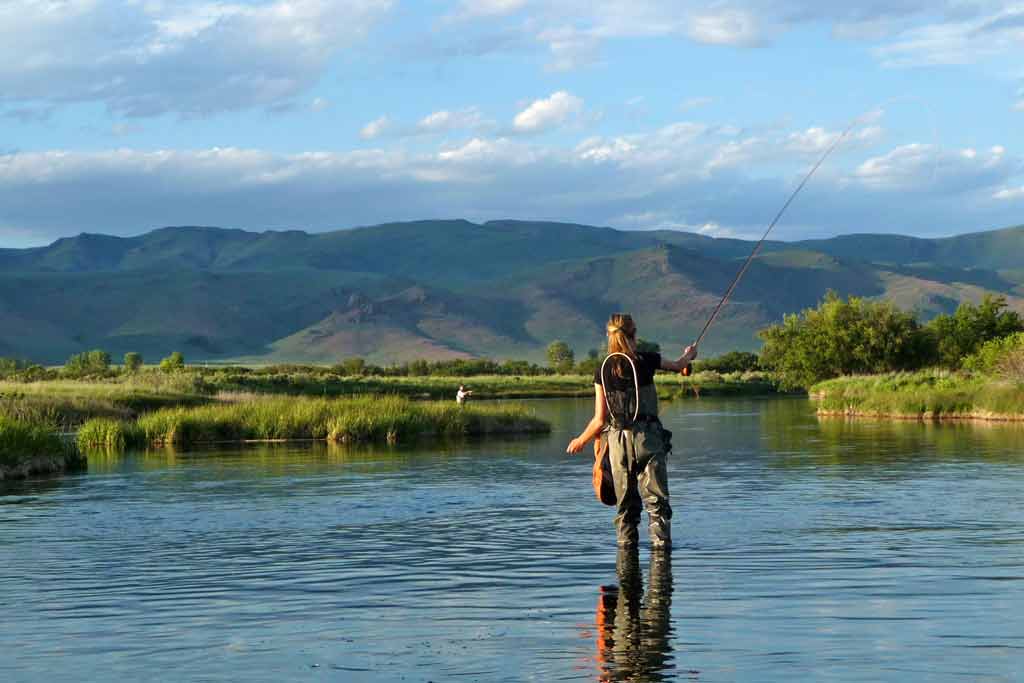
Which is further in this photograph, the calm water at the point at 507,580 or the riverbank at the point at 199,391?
the riverbank at the point at 199,391

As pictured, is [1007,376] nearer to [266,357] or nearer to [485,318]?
[266,357]

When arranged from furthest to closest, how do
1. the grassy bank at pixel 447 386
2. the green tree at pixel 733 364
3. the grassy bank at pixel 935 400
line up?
1. the green tree at pixel 733 364
2. the grassy bank at pixel 447 386
3. the grassy bank at pixel 935 400

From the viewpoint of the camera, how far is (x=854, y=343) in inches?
2795

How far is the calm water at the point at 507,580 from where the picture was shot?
8.68 metres

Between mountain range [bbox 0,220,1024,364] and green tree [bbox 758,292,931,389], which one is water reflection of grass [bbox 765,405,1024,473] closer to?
→ green tree [bbox 758,292,931,389]

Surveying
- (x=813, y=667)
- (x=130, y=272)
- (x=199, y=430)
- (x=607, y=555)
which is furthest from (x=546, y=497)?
(x=130, y=272)

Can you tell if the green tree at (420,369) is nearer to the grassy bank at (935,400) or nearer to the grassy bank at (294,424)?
the grassy bank at (935,400)

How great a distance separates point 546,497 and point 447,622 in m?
A: 9.56

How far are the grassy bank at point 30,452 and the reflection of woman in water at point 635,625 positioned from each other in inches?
592

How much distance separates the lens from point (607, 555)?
13.1 m

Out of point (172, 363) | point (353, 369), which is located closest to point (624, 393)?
point (172, 363)

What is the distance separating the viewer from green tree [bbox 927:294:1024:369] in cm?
6906

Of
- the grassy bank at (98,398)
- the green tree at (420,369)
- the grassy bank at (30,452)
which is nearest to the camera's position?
the grassy bank at (30,452)

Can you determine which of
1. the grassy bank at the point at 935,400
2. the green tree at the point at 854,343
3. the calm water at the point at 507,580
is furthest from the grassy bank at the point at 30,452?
the green tree at the point at 854,343
